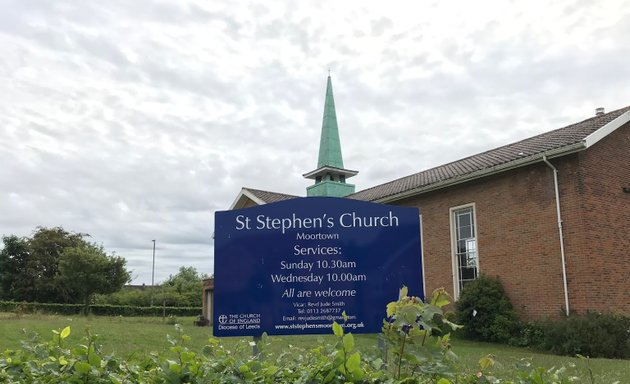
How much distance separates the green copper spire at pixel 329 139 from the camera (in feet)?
109

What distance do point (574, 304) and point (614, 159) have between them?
4407mm

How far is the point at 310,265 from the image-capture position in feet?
18.4

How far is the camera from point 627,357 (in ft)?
44.0

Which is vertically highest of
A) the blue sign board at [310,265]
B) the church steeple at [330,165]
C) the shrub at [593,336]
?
the church steeple at [330,165]

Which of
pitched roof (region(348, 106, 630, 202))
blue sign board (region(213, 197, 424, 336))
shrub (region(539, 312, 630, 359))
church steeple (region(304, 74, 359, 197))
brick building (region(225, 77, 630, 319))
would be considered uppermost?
church steeple (region(304, 74, 359, 197))

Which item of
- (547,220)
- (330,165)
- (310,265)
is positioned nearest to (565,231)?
(547,220)

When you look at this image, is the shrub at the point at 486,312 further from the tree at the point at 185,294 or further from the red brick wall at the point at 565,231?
the tree at the point at 185,294

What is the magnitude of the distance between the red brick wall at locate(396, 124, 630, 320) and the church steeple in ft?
45.8

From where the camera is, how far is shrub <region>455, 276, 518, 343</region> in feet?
52.2

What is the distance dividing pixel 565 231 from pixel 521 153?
108 inches

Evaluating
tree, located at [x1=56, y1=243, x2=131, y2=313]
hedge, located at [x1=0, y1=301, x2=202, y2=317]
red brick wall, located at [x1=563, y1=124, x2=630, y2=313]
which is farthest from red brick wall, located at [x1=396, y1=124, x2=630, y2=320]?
hedge, located at [x1=0, y1=301, x2=202, y2=317]

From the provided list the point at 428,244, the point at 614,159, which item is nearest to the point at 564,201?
the point at 614,159

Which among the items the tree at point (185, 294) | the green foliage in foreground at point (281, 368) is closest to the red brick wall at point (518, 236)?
the green foliage in foreground at point (281, 368)

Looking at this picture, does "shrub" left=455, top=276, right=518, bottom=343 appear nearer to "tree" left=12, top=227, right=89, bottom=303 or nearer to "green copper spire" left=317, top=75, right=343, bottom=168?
"green copper spire" left=317, top=75, right=343, bottom=168
